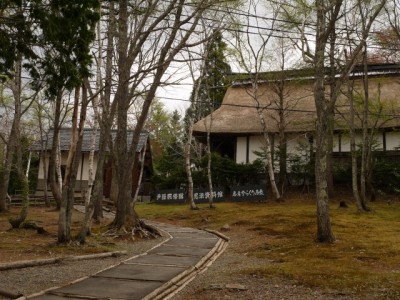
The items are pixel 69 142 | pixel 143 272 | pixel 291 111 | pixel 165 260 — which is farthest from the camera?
pixel 69 142

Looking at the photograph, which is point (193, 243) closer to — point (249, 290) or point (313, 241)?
point (313, 241)

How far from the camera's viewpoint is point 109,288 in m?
6.78

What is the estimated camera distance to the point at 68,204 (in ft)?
36.1

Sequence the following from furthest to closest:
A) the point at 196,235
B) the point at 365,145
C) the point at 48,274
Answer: the point at 365,145 < the point at 196,235 < the point at 48,274

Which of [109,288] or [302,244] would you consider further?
[302,244]

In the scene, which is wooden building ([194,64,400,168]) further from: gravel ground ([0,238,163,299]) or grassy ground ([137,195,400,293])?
gravel ground ([0,238,163,299])

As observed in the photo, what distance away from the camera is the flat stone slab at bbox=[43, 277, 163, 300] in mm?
6297

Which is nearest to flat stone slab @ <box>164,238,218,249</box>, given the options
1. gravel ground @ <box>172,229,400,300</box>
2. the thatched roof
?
gravel ground @ <box>172,229,400,300</box>

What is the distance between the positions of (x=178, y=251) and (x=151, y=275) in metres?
3.37

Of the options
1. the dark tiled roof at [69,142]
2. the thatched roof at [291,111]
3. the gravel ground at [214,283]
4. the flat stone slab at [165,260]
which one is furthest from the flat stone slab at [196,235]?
the dark tiled roof at [69,142]

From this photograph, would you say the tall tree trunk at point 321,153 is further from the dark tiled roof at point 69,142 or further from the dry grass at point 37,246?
the dark tiled roof at point 69,142

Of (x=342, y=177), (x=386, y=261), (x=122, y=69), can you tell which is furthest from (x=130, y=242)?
(x=342, y=177)

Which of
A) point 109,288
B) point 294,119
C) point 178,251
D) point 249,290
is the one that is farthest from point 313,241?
point 294,119

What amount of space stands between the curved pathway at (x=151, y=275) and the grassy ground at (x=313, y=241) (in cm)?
116
